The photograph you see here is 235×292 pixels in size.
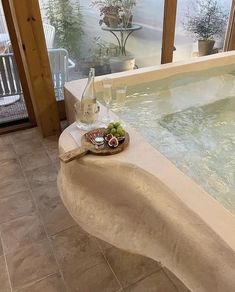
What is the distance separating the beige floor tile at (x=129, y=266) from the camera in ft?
4.24

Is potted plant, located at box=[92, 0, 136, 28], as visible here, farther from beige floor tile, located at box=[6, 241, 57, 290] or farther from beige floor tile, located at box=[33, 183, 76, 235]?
beige floor tile, located at box=[6, 241, 57, 290]

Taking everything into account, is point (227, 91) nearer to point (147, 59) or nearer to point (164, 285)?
point (147, 59)

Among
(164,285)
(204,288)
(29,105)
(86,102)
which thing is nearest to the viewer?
(204,288)

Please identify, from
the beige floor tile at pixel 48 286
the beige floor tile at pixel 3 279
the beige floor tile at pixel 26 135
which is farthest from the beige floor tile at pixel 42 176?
the beige floor tile at pixel 48 286

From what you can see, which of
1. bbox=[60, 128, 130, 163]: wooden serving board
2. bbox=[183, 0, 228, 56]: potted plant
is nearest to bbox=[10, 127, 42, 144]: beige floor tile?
→ bbox=[60, 128, 130, 163]: wooden serving board

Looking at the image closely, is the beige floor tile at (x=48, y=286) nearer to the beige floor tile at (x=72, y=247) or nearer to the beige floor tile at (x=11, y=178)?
the beige floor tile at (x=72, y=247)

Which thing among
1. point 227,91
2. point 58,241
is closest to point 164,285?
point 58,241

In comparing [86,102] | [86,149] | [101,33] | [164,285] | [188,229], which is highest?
[101,33]

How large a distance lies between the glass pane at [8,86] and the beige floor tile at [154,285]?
2.00 m

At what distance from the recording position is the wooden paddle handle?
136 centimetres

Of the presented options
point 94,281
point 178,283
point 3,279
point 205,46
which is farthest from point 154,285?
point 205,46

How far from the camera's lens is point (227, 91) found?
2414 millimetres

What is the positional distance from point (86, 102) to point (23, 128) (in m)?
1.17

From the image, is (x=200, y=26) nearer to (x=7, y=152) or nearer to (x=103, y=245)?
(x=7, y=152)
